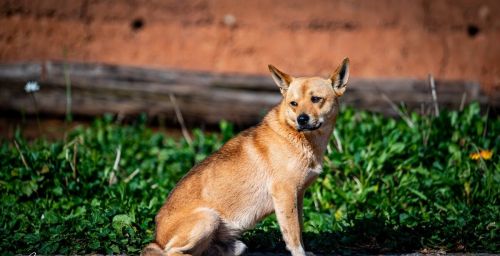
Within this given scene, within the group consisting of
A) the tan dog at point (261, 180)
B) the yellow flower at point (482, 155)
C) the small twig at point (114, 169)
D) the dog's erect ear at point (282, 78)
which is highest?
the dog's erect ear at point (282, 78)

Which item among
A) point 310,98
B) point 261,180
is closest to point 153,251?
point 261,180

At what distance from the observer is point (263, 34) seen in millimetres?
10172

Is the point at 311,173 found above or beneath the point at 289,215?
above

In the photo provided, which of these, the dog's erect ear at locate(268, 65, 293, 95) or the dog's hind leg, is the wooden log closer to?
the dog's erect ear at locate(268, 65, 293, 95)

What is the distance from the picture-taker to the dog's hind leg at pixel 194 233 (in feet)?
16.4

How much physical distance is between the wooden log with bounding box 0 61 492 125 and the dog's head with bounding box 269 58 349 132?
Answer: 355 cm

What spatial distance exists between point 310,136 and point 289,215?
0.68m

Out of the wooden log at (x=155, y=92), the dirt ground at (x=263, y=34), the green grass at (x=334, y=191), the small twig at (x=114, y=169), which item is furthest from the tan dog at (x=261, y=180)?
the dirt ground at (x=263, y=34)

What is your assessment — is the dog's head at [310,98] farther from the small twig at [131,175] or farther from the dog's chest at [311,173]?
the small twig at [131,175]

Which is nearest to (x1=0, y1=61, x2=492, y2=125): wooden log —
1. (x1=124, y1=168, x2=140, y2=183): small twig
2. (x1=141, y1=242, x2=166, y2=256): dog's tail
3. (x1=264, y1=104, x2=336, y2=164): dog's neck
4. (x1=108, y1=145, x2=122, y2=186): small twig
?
(x1=108, y1=145, x2=122, y2=186): small twig

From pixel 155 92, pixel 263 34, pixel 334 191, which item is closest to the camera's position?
pixel 334 191

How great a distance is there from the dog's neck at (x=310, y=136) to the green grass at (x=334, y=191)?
93 cm

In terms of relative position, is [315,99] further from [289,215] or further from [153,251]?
[153,251]

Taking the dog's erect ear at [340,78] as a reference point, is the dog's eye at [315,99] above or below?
below
